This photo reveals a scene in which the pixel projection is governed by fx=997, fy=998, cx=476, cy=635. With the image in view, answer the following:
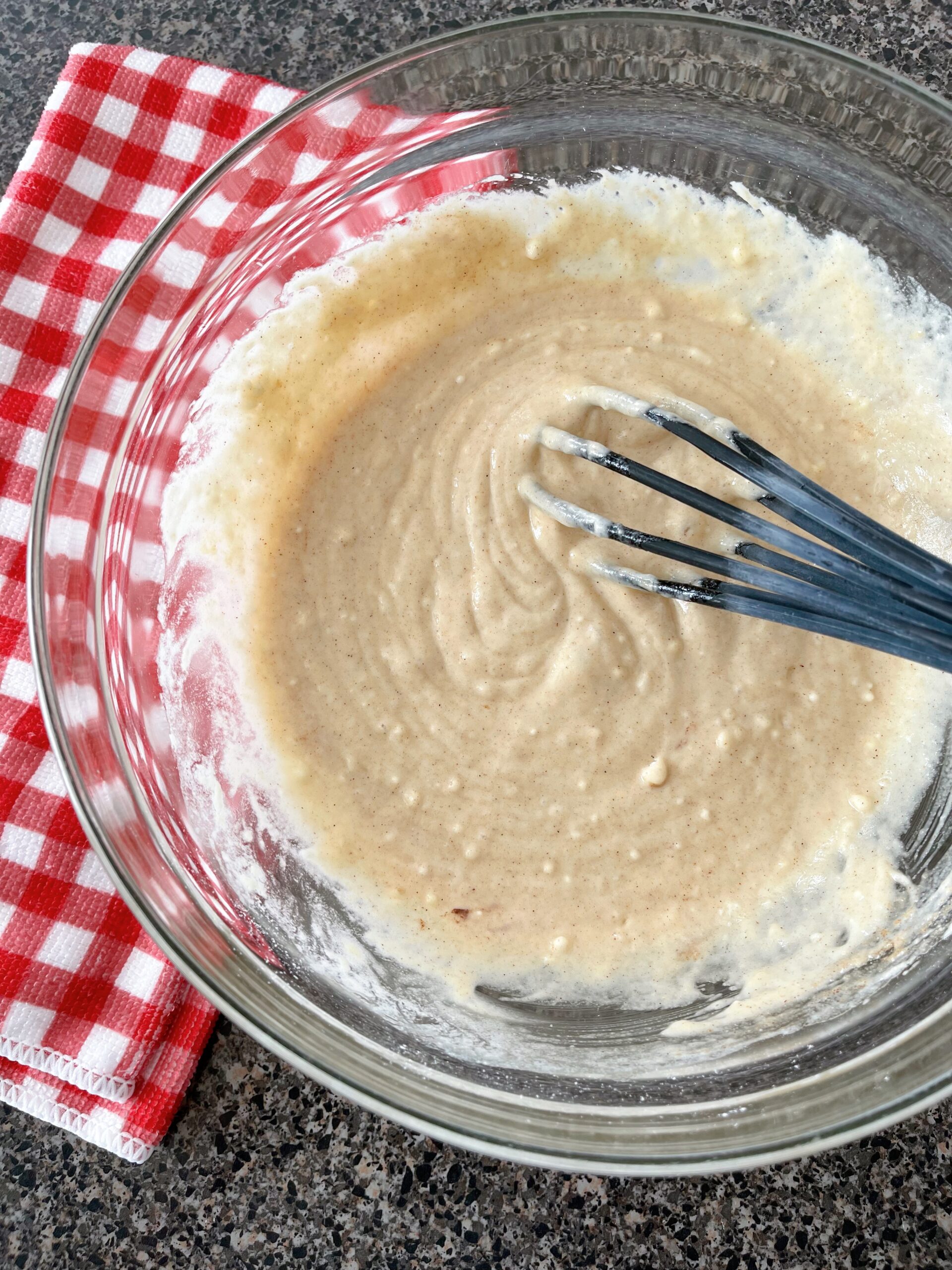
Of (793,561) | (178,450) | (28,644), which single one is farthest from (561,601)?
(28,644)

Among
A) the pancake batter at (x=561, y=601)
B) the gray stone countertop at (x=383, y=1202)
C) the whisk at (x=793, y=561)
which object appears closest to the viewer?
the whisk at (x=793, y=561)

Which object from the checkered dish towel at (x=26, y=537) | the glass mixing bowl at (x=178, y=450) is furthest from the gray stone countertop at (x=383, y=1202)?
the glass mixing bowl at (x=178, y=450)

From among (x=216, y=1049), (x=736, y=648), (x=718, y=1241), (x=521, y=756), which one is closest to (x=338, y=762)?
(x=521, y=756)

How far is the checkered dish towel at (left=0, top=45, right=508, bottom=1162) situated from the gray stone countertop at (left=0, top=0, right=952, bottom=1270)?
0.07 meters

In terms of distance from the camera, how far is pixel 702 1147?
107 centimetres

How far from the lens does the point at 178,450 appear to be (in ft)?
4.64

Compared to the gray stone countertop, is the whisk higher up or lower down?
higher up

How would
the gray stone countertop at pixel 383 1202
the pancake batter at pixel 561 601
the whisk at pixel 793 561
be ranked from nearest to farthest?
the whisk at pixel 793 561
the gray stone countertop at pixel 383 1202
the pancake batter at pixel 561 601

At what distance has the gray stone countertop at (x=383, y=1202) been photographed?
50.5 inches

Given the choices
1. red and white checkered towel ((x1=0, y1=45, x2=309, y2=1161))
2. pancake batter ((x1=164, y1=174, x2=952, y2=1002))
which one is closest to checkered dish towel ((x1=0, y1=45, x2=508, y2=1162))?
red and white checkered towel ((x1=0, y1=45, x2=309, y2=1161))

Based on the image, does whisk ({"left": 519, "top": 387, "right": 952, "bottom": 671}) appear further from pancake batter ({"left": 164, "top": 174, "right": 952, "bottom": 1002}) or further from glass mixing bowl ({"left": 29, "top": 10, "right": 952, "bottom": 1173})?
glass mixing bowl ({"left": 29, "top": 10, "right": 952, "bottom": 1173})

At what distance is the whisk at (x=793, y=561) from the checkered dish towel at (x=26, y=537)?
0.55 m

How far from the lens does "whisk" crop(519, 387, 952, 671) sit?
42.3 inches

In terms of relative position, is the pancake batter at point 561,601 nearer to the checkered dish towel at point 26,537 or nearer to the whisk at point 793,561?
the whisk at point 793,561
